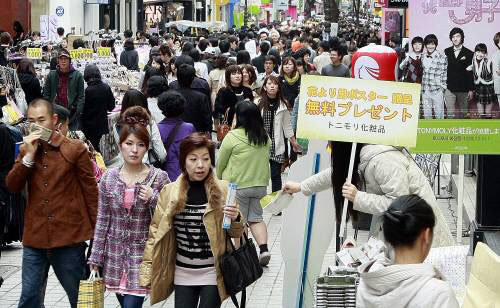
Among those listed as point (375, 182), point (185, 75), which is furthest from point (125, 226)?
point (185, 75)

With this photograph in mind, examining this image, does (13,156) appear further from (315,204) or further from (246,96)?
(246,96)

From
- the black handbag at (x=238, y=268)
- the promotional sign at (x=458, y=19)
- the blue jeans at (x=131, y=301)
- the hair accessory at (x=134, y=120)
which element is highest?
the promotional sign at (x=458, y=19)

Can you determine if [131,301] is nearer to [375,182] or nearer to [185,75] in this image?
[375,182]

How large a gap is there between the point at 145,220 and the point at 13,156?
2453 mm

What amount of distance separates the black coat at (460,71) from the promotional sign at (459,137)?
30cm

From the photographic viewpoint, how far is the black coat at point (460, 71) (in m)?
8.53

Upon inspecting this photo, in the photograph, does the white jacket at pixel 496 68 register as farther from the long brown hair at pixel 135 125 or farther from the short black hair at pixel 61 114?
the short black hair at pixel 61 114

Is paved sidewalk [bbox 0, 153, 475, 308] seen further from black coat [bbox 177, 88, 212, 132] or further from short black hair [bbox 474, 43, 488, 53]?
short black hair [bbox 474, 43, 488, 53]

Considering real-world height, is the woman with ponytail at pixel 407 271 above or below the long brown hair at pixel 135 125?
below

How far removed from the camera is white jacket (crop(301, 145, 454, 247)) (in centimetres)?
590

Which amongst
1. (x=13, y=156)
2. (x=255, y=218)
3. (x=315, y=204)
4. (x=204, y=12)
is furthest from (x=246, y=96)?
(x=204, y=12)

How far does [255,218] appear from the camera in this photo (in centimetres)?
991

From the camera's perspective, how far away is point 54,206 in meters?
6.98

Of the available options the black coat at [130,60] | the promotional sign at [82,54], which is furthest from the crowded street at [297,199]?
the black coat at [130,60]
